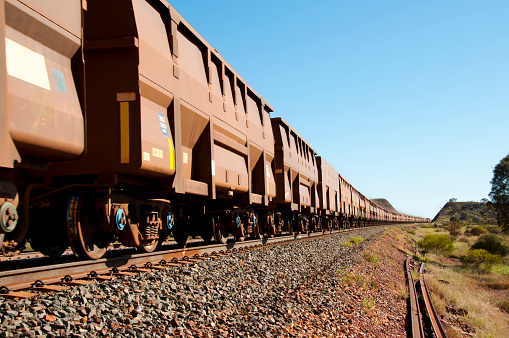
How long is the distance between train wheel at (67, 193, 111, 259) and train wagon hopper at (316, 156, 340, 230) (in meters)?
15.9

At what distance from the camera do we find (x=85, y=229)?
5.82m

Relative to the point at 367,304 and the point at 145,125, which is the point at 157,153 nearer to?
the point at 145,125

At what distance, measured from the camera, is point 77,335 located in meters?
3.30

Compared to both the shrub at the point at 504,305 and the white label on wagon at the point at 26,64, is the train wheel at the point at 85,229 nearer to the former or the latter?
the white label on wagon at the point at 26,64

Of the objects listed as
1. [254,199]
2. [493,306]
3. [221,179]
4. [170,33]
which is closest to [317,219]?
[493,306]

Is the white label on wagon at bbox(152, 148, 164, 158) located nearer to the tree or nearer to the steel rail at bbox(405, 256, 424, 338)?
the steel rail at bbox(405, 256, 424, 338)

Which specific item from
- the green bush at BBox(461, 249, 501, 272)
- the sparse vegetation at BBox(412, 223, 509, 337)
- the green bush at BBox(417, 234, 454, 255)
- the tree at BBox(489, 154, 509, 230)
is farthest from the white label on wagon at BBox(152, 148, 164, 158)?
the tree at BBox(489, 154, 509, 230)

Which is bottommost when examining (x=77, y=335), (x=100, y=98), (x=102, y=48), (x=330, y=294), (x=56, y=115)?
(x=330, y=294)

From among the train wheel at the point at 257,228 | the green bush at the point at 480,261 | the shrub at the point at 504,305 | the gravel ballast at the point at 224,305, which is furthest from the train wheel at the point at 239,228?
the green bush at the point at 480,261

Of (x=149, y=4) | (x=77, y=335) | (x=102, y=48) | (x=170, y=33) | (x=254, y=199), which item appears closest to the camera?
(x=77, y=335)

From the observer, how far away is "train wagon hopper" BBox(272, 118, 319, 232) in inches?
574

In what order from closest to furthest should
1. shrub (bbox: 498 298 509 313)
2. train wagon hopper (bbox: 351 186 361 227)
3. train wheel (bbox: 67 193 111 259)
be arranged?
train wheel (bbox: 67 193 111 259)
shrub (bbox: 498 298 509 313)
train wagon hopper (bbox: 351 186 361 227)

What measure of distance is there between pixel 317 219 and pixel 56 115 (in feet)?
63.6

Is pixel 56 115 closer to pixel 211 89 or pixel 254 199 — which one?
pixel 211 89
